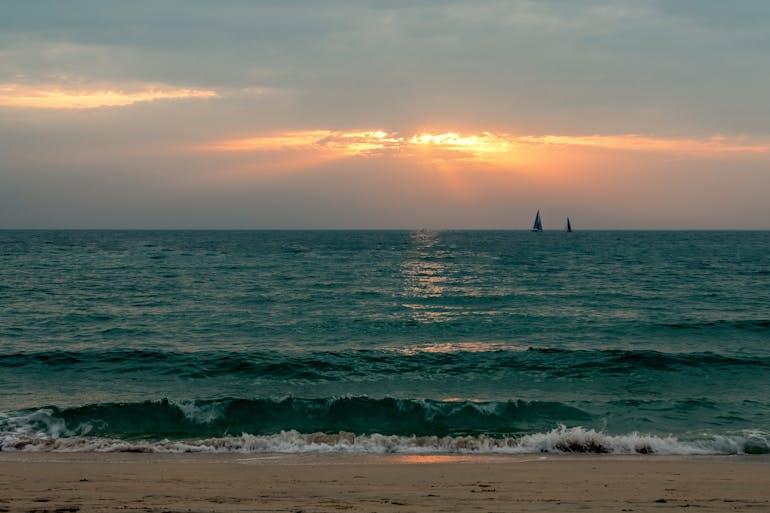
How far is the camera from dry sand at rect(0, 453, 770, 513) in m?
8.52

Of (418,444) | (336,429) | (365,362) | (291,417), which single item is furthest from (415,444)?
(365,362)

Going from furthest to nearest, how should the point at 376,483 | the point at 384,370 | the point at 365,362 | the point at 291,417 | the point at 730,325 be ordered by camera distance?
the point at 730,325, the point at 365,362, the point at 384,370, the point at 291,417, the point at 376,483

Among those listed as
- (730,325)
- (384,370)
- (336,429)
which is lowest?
(336,429)


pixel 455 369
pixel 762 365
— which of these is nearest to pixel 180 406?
pixel 455 369

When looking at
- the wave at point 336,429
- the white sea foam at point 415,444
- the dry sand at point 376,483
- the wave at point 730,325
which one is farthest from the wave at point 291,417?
the wave at point 730,325

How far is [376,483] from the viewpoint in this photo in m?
10.0

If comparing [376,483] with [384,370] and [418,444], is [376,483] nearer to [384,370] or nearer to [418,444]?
[418,444]

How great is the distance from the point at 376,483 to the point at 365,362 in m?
12.1

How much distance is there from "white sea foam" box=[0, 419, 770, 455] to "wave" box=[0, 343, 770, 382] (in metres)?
6.29

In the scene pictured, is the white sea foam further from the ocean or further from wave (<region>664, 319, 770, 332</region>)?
wave (<region>664, 319, 770, 332</region>)

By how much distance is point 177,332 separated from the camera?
88.5ft

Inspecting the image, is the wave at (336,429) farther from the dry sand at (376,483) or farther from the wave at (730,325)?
the wave at (730,325)

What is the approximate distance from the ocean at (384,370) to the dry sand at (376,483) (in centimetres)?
127

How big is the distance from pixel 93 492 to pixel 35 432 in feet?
21.3
